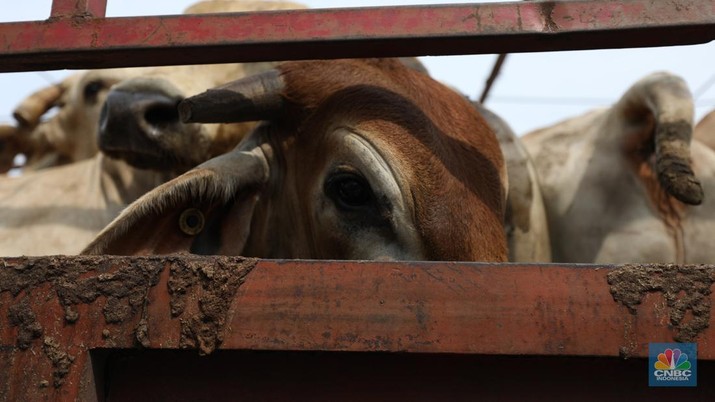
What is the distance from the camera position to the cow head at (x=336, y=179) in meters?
2.75

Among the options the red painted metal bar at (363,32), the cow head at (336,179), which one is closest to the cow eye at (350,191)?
the cow head at (336,179)

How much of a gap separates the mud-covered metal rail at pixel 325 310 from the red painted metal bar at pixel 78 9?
71cm

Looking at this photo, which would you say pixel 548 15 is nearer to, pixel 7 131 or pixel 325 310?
pixel 325 310

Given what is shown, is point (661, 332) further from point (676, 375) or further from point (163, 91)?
point (163, 91)

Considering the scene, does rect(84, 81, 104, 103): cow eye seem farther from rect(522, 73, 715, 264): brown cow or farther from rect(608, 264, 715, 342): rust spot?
rect(608, 264, 715, 342): rust spot

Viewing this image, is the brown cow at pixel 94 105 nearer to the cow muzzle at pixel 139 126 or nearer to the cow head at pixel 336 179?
the cow muzzle at pixel 139 126

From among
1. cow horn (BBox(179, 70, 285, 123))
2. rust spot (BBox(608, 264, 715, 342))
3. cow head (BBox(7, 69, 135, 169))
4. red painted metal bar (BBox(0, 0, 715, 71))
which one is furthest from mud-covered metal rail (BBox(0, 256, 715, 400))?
cow head (BBox(7, 69, 135, 169))

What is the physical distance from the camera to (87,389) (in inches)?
57.6

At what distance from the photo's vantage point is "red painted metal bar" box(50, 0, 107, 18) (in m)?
2.01

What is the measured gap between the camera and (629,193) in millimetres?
4242

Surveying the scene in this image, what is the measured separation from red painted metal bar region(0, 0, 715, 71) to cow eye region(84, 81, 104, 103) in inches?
127

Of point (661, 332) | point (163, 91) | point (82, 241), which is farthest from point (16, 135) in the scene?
point (661, 332)

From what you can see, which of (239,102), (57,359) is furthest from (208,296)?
(239,102)

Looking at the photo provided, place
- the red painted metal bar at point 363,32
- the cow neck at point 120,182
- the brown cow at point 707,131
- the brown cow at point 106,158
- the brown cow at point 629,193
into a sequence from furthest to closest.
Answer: the brown cow at point 707,131 → the cow neck at point 120,182 → the brown cow at point 629,193 → the brown cow at point 106,158 → the red painted metal bar at point 363,32
